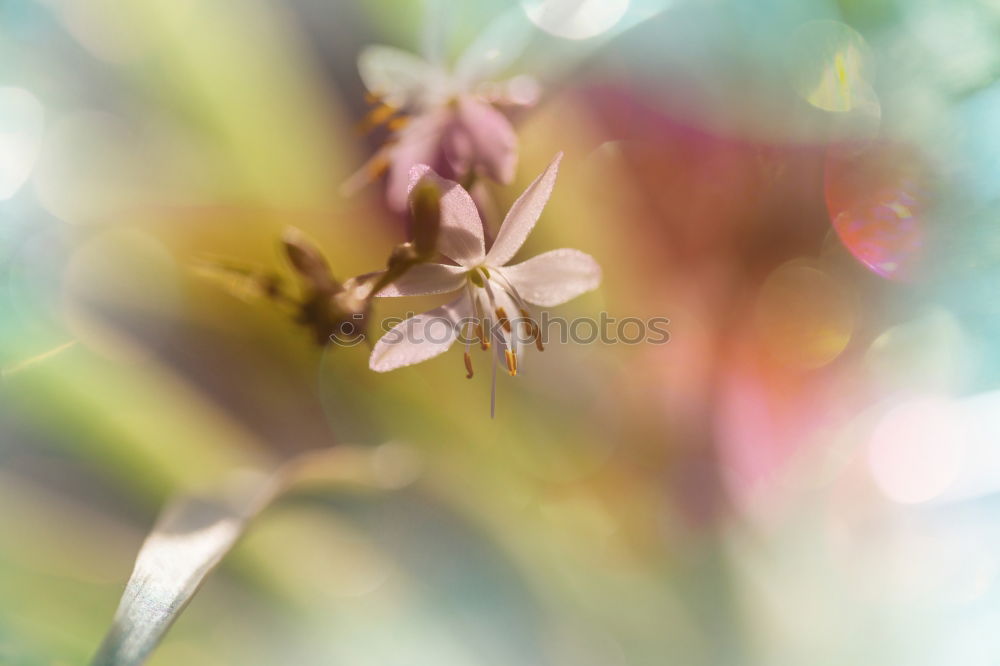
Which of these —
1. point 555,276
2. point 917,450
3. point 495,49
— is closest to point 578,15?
point 495,49

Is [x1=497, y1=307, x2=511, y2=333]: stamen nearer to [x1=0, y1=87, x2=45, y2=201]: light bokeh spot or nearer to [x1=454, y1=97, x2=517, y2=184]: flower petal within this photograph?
[x1=454, y1=97, x2=517, y2=184]: flower petal

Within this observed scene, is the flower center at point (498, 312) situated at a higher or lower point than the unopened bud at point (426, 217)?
higher

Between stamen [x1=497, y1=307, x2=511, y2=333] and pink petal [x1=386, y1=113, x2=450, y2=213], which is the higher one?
pink petal [x1=386, y1=113, x2=450, y2=213]

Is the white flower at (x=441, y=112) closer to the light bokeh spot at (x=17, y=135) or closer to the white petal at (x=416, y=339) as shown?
the white petal at (x=416, y=339)

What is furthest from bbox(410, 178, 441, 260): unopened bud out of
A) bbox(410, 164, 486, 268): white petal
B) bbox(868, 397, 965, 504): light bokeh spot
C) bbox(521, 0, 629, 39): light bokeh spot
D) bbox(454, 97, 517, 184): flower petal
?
bbox(868, 397, 965, 504): light bokeh spot

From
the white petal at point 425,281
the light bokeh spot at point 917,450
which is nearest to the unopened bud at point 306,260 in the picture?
the white petal at point 425,281

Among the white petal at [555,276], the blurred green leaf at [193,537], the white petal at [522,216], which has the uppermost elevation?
the white petal at [555,276]

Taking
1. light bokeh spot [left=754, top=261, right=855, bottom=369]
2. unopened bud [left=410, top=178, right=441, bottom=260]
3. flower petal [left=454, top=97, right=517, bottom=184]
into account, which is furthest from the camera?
light bokeh spot [left=754, top=261, right=855, bottom=369]

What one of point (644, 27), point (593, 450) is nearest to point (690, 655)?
point (593, 450)
